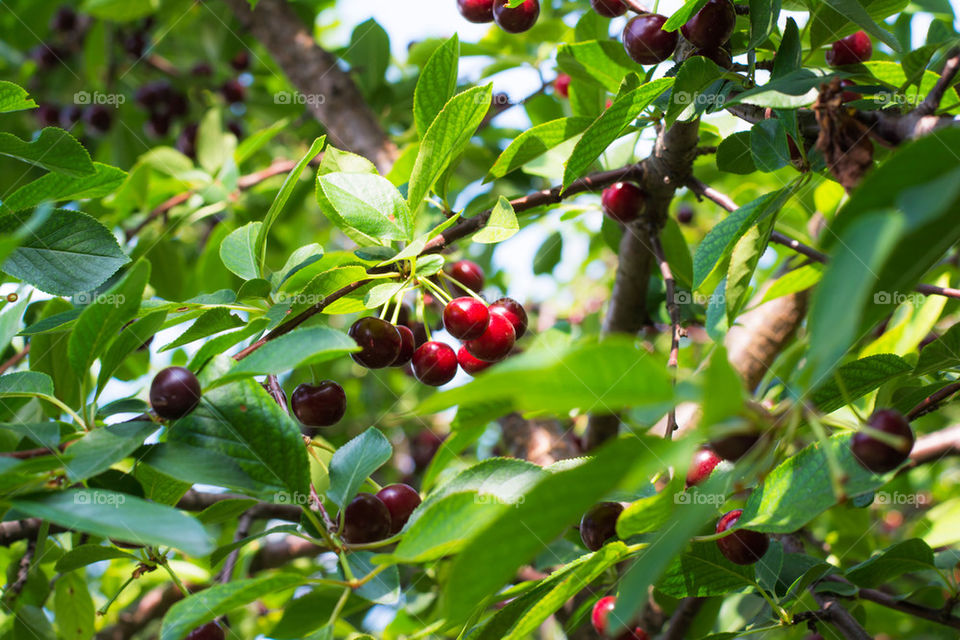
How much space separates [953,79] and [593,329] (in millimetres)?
1183

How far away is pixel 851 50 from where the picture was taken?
113 cm

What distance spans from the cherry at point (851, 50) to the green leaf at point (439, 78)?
1.91 feet

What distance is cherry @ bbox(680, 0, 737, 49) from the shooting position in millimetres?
893

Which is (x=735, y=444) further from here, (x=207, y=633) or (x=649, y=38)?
(x=207, y=633)

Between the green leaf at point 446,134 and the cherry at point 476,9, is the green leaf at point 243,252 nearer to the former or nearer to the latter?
the green leaf at point 446,134

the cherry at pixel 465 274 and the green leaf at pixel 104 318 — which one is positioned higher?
the green leaf at pixel 104 318

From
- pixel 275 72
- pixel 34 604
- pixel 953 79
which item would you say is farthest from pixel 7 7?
pixel 953 79

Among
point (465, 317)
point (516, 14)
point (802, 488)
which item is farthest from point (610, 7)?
point (802, 488)

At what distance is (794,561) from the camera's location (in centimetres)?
101

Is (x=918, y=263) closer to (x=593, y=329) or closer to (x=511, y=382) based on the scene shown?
(x=511, y=382)

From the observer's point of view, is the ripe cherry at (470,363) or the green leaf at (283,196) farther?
the ripe cherry at (470,363)

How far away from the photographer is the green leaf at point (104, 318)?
0.69 meters

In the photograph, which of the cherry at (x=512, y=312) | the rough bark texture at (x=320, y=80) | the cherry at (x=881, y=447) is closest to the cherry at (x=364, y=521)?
the cherry at (x=512, y=312)

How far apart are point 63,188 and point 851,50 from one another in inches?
44.4
